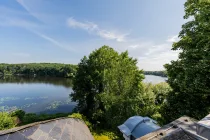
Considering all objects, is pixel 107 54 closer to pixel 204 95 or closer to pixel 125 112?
pixel 125 112

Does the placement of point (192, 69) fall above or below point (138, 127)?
above

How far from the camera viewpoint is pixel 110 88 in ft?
67.0

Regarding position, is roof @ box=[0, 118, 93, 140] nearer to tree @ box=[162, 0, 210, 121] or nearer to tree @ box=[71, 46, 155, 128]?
tree @ box=[162, 0, 210, 121]

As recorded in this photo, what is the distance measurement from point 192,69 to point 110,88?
11231 millimetres

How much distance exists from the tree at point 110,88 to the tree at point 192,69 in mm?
5062

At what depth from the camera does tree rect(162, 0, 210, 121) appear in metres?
10.4

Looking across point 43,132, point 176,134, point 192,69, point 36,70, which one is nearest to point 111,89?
point 192,69

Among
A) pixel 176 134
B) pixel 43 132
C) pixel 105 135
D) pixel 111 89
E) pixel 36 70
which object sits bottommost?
pixel 105 135

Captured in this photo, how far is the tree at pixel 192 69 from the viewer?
10.4 m

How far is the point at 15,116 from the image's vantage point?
25203 millimetres

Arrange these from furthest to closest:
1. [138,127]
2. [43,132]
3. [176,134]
A: [138,127] → [176,134] → [43,132]

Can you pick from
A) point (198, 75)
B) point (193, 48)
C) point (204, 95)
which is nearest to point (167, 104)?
point (204, 95)

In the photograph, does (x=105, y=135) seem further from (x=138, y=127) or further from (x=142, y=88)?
(x=138, y=127)

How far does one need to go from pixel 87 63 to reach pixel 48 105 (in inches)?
679
